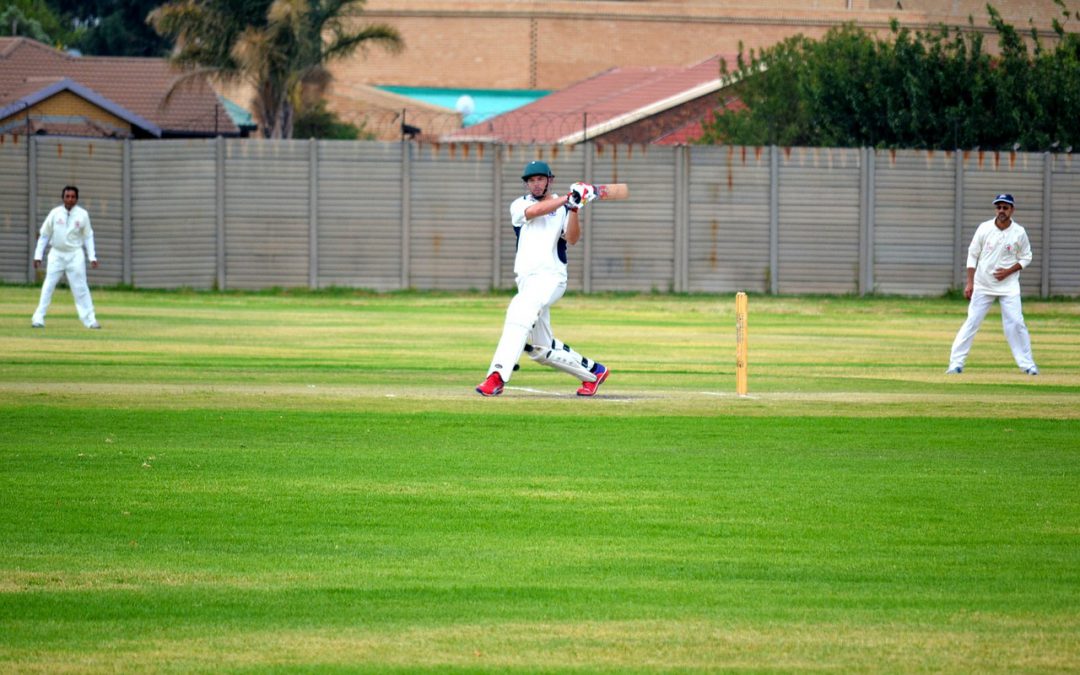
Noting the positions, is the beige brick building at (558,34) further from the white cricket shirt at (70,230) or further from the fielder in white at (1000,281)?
the fielder in white at (1000,281)

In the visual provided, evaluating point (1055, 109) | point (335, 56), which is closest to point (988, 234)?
point (1055, 109)

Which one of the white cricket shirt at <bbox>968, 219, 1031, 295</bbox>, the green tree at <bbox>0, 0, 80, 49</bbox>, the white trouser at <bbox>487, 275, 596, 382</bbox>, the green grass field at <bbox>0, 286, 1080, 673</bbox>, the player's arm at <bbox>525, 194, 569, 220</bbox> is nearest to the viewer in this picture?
the green grass field at <bbox>0, 286, 1080, 673</bbox>

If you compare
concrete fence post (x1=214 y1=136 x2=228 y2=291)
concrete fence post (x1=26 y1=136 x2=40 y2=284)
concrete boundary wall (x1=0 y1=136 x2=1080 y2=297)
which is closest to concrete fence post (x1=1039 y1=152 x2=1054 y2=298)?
concrete boundary wall (x1=0 y1=136 x2=1080 y2=297)

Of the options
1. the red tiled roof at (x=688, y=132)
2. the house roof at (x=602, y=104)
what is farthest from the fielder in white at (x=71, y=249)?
the red tiled roof at (x=688, y=132)

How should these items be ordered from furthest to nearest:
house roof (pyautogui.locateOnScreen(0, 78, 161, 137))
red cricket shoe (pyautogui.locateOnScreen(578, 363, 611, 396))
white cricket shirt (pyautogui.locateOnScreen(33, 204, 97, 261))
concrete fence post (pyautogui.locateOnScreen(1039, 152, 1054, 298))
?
1. house roof (pyautogui.locateOnScreen(0, 78, 161, 137))
2. concrete fence post (pyautogui.locateOnScreen(1039, 152, 1054, 298))
3. white cricket shirt (pyautogui.locateOnScreen(33, 204, 97, 261))
4. red cricket shoe (pyautogui.locateOnScreen(578, 363, 611, 396))

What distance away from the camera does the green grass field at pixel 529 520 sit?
754cm

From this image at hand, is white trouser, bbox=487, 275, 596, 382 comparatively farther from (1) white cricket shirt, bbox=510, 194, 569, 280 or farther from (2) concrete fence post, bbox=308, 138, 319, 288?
(2) concrete fence post, bbox=308, 138, 319, 288

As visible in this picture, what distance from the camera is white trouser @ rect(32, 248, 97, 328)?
2564 cm

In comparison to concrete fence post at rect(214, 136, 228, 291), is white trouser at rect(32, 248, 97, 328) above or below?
below

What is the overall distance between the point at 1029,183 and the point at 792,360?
19127mm

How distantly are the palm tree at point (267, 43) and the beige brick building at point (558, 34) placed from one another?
80.5 ft

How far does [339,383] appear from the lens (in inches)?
721

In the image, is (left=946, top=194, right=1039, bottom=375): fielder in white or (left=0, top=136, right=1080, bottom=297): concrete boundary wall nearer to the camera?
(left=946, top=194, right=1039, bottom=375): fielder in white

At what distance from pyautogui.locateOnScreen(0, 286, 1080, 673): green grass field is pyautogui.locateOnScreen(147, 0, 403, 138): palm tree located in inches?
1047
